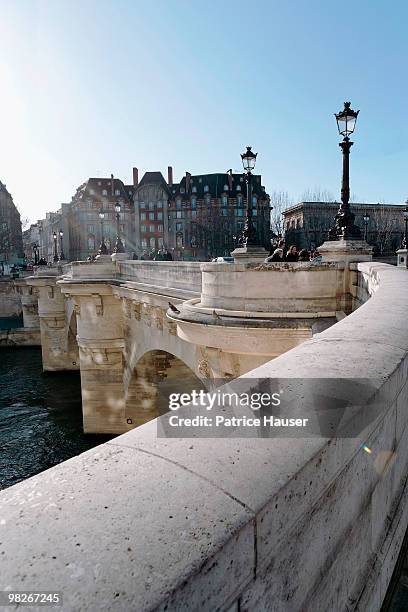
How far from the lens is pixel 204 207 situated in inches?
3113

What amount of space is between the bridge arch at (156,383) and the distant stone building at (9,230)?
63873mm

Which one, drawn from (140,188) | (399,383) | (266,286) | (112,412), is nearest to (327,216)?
(140,188)

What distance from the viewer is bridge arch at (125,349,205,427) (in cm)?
1914

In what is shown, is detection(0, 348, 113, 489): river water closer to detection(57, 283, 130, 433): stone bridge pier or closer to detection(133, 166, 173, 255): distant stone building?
detection(57, 283, 130, 433): stone bridge pier

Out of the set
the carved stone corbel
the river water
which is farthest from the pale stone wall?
the carved stone corbel

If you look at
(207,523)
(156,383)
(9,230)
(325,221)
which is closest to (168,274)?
(156,383)

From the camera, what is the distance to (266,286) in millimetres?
6715

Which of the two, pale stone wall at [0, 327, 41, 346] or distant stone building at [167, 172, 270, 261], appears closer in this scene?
pale stone wall at [0, 327, 41, 346]

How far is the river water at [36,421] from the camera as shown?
794 inches

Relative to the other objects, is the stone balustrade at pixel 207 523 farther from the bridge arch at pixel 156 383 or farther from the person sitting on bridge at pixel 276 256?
the bridge arch at pixel 156 383

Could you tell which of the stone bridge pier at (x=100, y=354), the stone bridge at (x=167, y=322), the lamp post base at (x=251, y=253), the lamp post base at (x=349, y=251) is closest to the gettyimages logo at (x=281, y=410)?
the stone bridge at (x=167, y=322)

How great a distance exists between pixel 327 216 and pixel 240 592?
67270mm

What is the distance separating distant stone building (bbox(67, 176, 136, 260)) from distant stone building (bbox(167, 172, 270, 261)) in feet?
25.1

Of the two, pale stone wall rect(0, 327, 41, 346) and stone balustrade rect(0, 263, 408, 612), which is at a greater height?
stone balustrade rect(0, 263, 408, 612)
